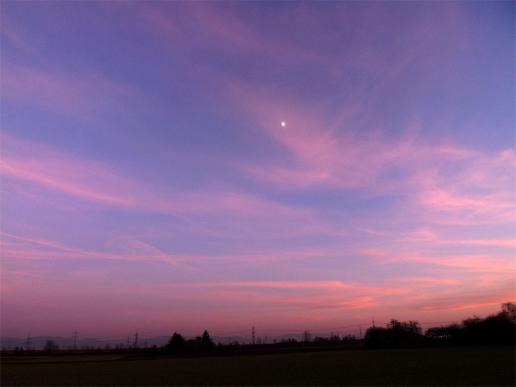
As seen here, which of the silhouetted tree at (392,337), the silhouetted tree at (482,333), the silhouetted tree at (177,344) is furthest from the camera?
the silhouetted tree at (177,344)

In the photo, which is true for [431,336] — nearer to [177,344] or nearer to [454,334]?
[454,334]

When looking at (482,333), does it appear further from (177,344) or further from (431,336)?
(177,344)

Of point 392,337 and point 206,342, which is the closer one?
point 392,337

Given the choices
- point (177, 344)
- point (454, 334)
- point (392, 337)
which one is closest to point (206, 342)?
point (177, 344)

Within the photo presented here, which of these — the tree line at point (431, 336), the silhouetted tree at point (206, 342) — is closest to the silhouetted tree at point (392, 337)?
the tree line at point (431, 336)

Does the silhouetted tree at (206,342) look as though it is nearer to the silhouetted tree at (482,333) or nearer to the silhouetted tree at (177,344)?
the silhouetted tree at (177,344)

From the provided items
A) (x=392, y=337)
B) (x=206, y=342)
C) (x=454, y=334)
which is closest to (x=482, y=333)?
(x=454, y=334)

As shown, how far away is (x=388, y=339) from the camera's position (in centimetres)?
11388

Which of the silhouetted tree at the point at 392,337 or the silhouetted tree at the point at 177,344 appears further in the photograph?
the silhouetted tree at the point at 177,344

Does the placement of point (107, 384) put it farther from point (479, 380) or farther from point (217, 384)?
point (479, 380)

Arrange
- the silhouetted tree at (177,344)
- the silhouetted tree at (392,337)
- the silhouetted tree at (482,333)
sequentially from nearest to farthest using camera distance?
the silhouetted tree at (482,333) → the silhouetted tree at (392,337) → the silhouetted tree at (177,344)

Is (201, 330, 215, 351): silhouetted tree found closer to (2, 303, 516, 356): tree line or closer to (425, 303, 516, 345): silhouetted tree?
(2, 303, 516, 356): tree line

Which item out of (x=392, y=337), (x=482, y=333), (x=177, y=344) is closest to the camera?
(x=482, y=333)

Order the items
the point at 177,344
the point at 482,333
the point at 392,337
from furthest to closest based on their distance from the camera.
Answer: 1. the point at 177,344
2. the point at 392,337
3. the point at 482,333
